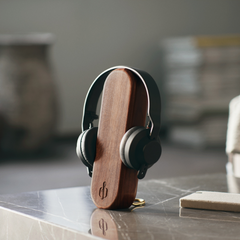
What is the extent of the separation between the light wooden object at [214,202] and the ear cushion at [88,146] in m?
0.20

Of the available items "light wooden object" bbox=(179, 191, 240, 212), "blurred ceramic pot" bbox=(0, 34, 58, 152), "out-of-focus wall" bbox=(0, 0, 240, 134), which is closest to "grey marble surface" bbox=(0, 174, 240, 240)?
"light wooden object" bbox=(179, 191, 240, 212)

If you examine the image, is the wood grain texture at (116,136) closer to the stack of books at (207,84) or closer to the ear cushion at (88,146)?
the ear cushion at (88,146)

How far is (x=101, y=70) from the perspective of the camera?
178 inches

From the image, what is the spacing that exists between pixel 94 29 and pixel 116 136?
12.3 ft

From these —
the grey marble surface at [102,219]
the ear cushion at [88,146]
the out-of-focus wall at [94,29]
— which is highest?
the out-of-focus wall at [94,29]

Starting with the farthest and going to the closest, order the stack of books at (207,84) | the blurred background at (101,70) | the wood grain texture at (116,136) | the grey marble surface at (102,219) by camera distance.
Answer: the stack of books at (207,84)
the blurred background at (101,70)
the wood grain texture at (116,136)
the grey marble surface at (102,219)

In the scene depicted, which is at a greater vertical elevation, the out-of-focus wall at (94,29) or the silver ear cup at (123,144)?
the out-of-focus wall at (94,29)

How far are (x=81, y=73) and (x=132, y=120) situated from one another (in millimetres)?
3646

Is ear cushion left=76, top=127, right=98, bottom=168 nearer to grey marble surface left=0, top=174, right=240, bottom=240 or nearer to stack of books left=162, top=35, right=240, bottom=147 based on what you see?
grey marble surface left=0, top=174, right=240, bottom=240

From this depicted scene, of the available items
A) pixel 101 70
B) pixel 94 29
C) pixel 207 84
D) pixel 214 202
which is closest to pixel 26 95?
pixel 101 70

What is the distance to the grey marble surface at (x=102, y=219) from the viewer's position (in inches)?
28.7

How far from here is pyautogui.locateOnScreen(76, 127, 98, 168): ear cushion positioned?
888mm

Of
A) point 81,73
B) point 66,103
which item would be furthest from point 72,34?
point 66,103

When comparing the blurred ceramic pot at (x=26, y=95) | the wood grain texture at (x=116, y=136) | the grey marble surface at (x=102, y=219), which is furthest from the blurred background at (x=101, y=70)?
the wood grain texture at (x=116, y=136)
